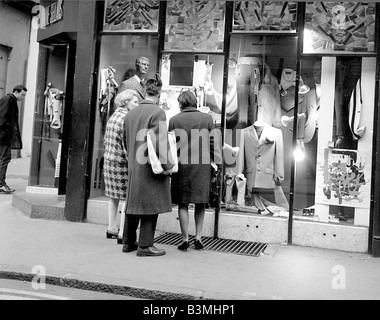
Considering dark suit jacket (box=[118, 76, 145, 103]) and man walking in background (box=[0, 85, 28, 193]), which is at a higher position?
dark suit jacket (box=[118, 76, 145, 103])

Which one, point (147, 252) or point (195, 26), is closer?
point (147, 252)

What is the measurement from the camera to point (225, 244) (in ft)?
22.2

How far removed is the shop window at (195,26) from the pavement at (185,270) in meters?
3.10

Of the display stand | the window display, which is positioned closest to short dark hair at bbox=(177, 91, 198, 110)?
the window display

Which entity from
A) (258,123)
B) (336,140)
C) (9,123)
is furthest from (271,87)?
(9,123)

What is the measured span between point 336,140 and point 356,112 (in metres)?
0.48

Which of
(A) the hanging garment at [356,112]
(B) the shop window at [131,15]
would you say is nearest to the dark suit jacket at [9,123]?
(B) the shop window at [131,15]

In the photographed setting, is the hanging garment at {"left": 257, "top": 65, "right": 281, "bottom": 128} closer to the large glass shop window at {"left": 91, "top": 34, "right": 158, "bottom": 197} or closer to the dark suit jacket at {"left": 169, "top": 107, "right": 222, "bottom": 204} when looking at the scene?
the dark suit jacket at {"left": 169, "top": 107, "right": 222, "bottom": 204}

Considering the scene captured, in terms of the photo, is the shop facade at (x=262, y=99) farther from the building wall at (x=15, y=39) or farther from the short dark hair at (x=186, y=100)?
the building wall at (x=15, y=39)

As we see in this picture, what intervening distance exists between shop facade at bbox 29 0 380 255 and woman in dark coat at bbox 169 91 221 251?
839mm

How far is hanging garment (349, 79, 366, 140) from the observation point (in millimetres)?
6879

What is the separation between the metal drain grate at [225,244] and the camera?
644 centimetres

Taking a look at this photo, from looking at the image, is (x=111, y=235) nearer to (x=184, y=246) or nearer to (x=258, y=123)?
(x=184, y=246)

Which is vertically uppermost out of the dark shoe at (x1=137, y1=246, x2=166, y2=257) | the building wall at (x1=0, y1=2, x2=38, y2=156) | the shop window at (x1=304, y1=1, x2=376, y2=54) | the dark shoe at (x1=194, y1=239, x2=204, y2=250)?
the building wall at (x1=0, y1=2, x2=38, y2=156)
